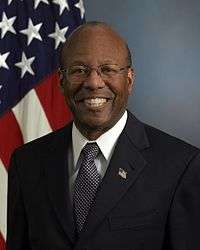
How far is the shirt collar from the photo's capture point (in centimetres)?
104

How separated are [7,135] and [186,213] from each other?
1.02 metres

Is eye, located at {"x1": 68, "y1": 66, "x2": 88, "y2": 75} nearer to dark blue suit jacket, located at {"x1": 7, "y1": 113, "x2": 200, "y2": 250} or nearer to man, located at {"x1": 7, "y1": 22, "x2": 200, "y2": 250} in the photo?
man, located at {"x1": 7, "y1": 22, "x2": 200, "y2": 250}

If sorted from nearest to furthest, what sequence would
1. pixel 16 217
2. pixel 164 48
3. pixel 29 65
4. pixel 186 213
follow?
pixel 186 213, pixel 16 217, pixel 29 65, pixel 164 48

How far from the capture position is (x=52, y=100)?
185 cm

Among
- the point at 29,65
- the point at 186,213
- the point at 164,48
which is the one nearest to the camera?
the point at 186,213

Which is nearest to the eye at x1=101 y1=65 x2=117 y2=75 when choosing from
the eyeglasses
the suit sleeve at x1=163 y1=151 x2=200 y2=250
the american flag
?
the eyeglasses

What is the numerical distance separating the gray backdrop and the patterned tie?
105cm

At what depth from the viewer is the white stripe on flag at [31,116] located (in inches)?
71.9

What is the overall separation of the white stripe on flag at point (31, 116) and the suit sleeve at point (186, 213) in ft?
3.15

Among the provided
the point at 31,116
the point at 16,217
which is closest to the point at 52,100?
the point at 31,116

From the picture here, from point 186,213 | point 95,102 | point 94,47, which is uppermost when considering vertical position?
point 94,47

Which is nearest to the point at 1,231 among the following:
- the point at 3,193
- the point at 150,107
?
the point at 3,193

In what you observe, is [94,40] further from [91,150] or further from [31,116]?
[31,116]

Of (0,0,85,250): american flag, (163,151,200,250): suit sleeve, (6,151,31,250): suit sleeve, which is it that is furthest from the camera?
(0,0,85,250): american flag
